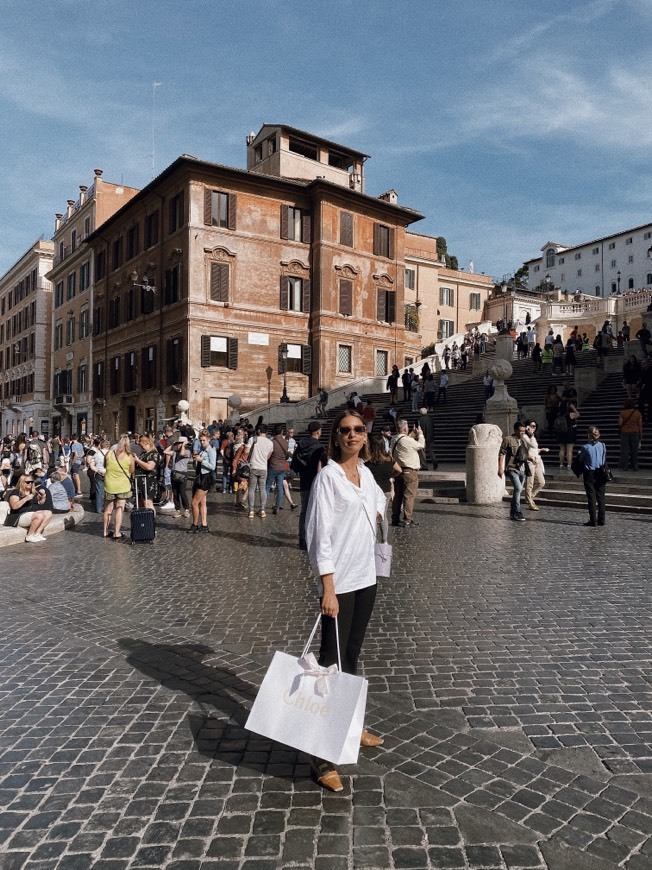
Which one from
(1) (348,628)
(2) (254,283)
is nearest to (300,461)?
(1) (348,628)

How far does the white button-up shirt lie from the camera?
3.17 meters

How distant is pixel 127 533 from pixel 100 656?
22.9 feet

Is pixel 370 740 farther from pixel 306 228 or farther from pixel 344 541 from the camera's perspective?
pixel 306 228

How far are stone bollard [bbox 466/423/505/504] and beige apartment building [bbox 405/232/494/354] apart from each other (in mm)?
32462

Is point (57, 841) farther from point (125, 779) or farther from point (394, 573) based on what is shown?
point (394, 573)

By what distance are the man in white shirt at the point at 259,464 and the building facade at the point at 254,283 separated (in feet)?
62.0

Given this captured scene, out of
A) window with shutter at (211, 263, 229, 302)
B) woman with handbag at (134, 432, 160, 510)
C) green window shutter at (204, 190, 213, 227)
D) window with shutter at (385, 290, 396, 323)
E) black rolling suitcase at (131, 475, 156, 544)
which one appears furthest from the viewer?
window with shutter at (385, 290, 396, 323)

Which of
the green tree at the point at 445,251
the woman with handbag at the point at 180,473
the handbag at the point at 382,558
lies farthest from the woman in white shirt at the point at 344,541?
the green tree at the point at 445,251

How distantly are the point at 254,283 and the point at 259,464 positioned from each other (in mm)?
Answer: 21837

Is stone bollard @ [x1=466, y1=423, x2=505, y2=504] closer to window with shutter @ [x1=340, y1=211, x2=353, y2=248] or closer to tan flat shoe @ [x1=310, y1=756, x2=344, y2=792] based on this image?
tan flat shoe @ [x1=310, y1=756, x2=344, y2=792]

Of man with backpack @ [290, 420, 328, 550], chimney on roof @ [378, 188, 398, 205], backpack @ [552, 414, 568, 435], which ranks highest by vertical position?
chimney on roof @ [378, 188, 398, 205]

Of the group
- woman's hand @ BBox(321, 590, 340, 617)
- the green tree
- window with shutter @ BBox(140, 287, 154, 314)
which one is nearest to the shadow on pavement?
woman's hand @ BBox(321, 590, 340, 617)

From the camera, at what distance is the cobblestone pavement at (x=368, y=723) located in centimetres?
260

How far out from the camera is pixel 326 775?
2973 mm
